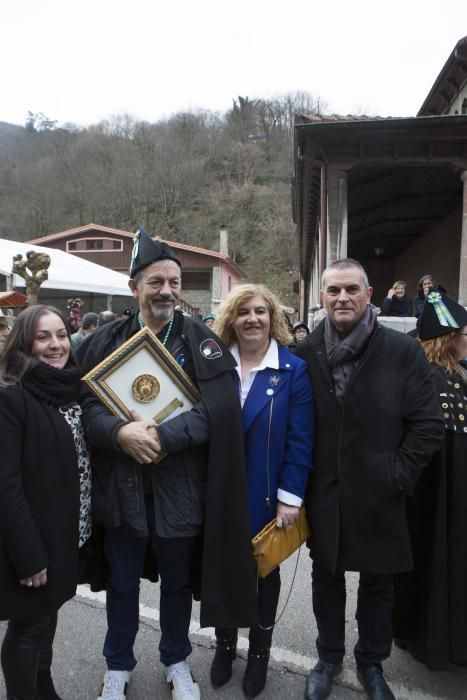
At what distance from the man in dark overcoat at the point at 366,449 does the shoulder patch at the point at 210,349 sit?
19.9 inches

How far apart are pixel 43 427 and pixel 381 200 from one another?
11703 millimetres

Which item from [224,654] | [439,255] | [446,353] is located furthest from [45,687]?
[439,255]

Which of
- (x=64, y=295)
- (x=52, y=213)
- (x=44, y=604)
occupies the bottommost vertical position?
(x=44, y=604)

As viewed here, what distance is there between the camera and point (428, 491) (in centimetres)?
253

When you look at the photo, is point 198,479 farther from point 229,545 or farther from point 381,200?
point 381,200

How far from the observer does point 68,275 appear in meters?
14.3

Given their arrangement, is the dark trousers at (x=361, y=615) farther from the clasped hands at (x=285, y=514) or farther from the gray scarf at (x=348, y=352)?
the gray scarf at (x=348, y=352)

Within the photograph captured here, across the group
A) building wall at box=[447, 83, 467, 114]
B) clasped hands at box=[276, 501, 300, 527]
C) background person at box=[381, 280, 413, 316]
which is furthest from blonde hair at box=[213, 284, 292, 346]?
building wall at box=[447, 83, 467, 114]

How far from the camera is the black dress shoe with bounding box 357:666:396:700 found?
240 cm

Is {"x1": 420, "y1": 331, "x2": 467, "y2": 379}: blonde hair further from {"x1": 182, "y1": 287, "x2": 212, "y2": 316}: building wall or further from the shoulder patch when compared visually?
{"x1": 182, "y1": 287, "x2": 212, "y2": 316}: building wall

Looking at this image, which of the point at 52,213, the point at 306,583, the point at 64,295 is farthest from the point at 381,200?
the point at 52,213

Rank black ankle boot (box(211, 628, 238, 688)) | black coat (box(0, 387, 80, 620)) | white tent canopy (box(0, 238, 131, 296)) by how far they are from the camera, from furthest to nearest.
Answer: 1. white tent canopy (box(0, 238, 131, 296))
2. black ankle boot (box(211, 628, 238, 688))
3. black coat (box(0, 387, 80, 620))

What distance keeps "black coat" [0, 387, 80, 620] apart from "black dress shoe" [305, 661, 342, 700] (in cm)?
130

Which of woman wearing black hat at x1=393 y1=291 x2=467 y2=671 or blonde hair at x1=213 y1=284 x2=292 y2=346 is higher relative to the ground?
blonde hair at x1=213 y1=284 x2=292 y2=346
